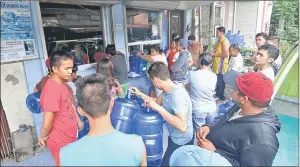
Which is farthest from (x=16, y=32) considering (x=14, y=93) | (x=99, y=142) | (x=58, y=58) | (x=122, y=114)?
(x=99, y=142)

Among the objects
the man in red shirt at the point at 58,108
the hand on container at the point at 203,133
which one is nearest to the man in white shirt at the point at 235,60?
the hand on container at the point at 203,133

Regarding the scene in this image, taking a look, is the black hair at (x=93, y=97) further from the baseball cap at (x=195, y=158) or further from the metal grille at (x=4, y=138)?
the metal grille at (x=4, y=138)

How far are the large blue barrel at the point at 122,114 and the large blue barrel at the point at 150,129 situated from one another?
7 cm

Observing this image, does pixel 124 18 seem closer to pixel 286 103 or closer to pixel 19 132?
pixel 19 132

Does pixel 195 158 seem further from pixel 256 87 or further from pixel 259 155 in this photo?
pixel 256 87

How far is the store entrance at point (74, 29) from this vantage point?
299 centimetres

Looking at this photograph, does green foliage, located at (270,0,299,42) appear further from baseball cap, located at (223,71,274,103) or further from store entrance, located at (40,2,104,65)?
store entrance, located at (40,2,104,65)

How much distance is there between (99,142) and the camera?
0.93 m

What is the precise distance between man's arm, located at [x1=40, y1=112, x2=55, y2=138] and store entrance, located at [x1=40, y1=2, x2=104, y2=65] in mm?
1558

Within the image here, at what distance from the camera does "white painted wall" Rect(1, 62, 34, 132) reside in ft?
8.07

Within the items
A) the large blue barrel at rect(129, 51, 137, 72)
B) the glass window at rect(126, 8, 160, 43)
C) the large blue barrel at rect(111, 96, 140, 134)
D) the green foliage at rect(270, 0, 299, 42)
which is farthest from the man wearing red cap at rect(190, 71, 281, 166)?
the glass window at rect(126, 8, 160, 43)

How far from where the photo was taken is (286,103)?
1.42 metres

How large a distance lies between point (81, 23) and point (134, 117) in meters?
2.33

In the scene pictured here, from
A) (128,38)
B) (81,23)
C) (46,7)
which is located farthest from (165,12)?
(46,7)
